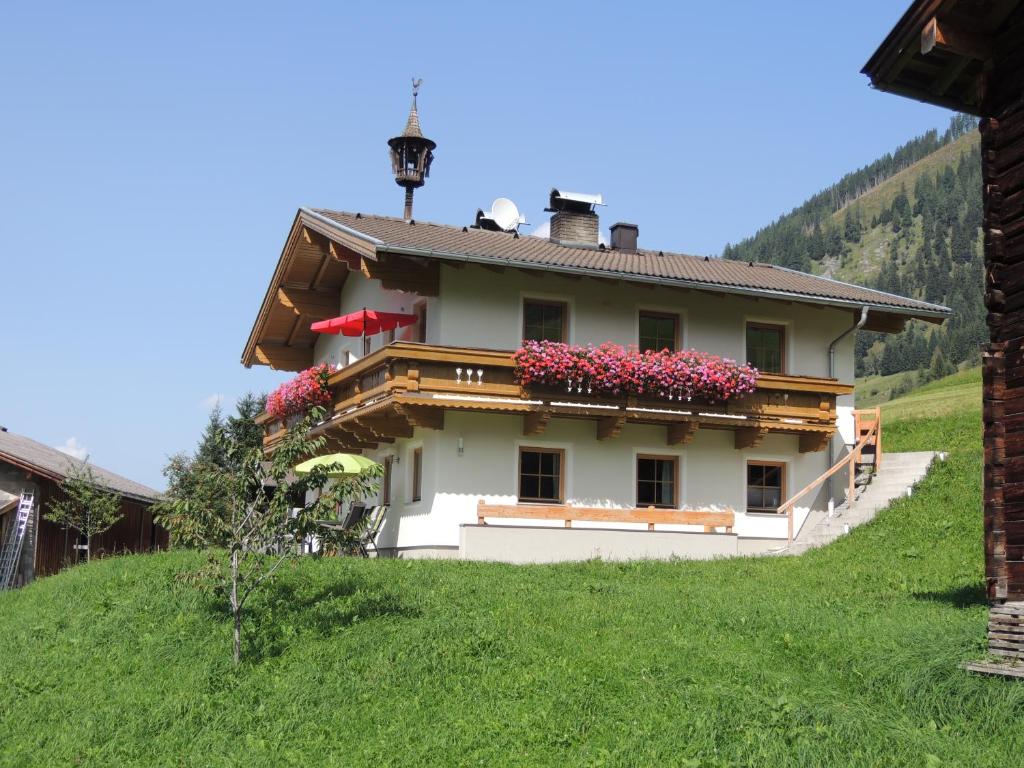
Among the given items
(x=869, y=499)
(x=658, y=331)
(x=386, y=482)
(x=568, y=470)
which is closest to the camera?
(x=568, y=470)

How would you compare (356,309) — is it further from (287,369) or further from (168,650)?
(168,650)

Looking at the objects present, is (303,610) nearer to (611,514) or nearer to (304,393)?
(611,514)

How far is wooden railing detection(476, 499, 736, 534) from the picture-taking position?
72.0ft

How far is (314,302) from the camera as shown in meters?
28.7

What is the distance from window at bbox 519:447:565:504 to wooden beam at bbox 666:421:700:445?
2.24m

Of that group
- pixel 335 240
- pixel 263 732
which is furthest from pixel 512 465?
pixel 263 732

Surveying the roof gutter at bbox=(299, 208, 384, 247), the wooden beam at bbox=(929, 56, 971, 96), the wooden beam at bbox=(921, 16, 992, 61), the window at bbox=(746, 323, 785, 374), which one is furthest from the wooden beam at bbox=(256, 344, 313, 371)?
the wooden beam at bbox=(921, 16, 992, 61)

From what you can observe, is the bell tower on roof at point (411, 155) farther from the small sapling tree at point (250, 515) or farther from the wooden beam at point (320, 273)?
the small sapling tree at point (250, 515)

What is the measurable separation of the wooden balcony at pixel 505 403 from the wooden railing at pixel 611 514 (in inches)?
57.8

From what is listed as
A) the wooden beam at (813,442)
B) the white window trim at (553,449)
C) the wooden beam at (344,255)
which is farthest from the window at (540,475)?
the wooden beam at (813,442)

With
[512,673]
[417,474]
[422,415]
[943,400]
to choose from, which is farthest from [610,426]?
[943,400]

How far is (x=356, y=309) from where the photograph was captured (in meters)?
27.2

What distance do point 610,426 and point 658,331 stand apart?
8.78 ft

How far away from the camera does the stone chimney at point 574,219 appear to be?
2670 cm
